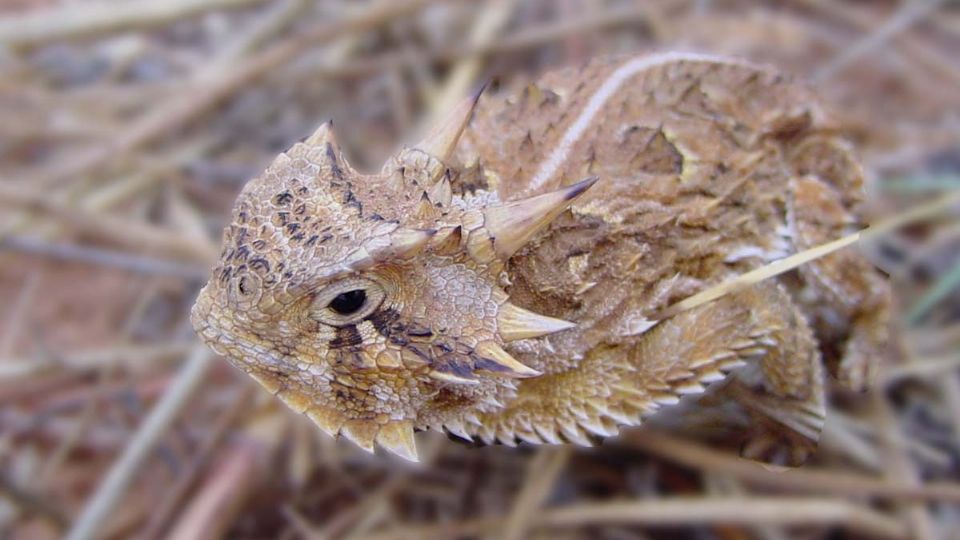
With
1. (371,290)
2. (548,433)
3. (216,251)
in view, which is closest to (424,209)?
(371,290)

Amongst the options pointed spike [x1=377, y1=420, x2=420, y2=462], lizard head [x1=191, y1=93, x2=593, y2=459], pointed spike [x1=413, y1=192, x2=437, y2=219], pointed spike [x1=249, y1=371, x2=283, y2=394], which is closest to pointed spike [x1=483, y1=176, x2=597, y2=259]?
lizard head [x1=191, y1=93, x2=593, y2=459]

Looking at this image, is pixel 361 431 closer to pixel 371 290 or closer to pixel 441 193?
pixel 371 290

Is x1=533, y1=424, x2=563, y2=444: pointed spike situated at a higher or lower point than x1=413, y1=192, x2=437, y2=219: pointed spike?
lower

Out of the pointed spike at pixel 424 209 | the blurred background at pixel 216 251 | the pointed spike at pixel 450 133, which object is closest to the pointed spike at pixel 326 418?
the pointed spike at pixel 424 209

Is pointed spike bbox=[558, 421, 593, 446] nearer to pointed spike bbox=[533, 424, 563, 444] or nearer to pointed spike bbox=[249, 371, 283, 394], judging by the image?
pointed spike bbox=[533, 424, 563, 444]

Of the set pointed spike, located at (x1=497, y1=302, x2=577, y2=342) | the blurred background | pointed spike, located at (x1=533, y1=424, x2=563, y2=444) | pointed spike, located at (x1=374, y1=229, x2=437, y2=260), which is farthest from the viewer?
the blurred background
